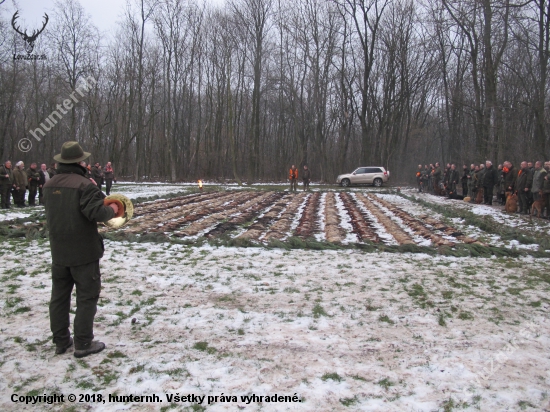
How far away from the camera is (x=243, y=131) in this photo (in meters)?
47.8

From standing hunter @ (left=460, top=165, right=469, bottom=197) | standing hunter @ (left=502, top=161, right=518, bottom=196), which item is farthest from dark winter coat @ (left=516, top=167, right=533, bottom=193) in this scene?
standing hunter @ (left=460, top=165, right=469, bottom=197)

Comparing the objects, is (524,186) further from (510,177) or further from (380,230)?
(380,230)

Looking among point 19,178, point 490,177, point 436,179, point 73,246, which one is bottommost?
point 73,246

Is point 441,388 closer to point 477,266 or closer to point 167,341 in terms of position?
point 167,341

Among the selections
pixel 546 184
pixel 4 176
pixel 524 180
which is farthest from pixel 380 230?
pixel 4 176

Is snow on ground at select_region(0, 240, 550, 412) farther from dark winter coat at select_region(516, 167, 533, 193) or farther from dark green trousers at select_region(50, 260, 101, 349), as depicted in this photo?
dark winter coat at select_region(516, 167, 533, 193)

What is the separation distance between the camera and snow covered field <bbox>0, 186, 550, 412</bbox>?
2930 millimetres

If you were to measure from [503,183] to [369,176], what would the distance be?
16.0m

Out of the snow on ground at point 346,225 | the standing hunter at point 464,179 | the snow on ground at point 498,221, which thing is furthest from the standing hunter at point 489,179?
the snow on ground at point 346,225

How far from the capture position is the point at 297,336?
12.6 feet

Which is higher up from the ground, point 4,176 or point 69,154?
point 69,154

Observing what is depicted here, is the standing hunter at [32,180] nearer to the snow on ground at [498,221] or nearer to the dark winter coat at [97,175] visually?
the dark winter coat at [97,175]

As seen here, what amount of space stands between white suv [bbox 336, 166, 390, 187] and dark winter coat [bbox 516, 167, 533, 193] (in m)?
17.9

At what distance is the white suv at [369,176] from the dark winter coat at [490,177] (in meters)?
15.1
